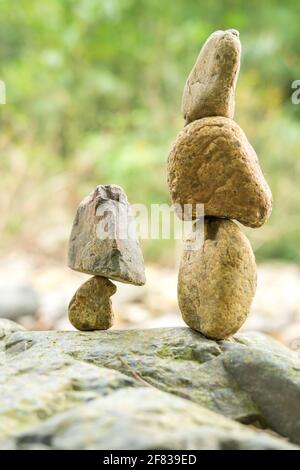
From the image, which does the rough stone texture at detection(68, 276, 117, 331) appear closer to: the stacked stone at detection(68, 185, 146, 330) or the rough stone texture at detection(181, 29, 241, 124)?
the stacked stone at detection(68, 185, 146, 330)

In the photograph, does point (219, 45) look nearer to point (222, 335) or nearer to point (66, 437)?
point (222, 335)

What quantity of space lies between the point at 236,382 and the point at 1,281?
16.0 feet

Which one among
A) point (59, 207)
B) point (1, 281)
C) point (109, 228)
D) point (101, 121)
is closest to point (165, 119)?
point (101, 121)

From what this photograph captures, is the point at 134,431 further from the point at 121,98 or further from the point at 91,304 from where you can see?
the point at 121,98

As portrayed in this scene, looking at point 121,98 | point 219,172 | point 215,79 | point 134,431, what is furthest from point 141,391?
point 121,98

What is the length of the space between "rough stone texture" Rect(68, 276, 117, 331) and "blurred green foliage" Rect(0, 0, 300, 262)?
535cm

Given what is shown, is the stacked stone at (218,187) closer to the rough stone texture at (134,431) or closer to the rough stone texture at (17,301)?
the rough stone texture at (134,431)

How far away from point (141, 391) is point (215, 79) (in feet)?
3.78

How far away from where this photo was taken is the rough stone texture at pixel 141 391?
158 centimetres

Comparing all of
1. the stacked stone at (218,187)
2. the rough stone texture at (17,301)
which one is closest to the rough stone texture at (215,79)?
the stacked stone at (218,187)

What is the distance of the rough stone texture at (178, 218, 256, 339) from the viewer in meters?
2.35
